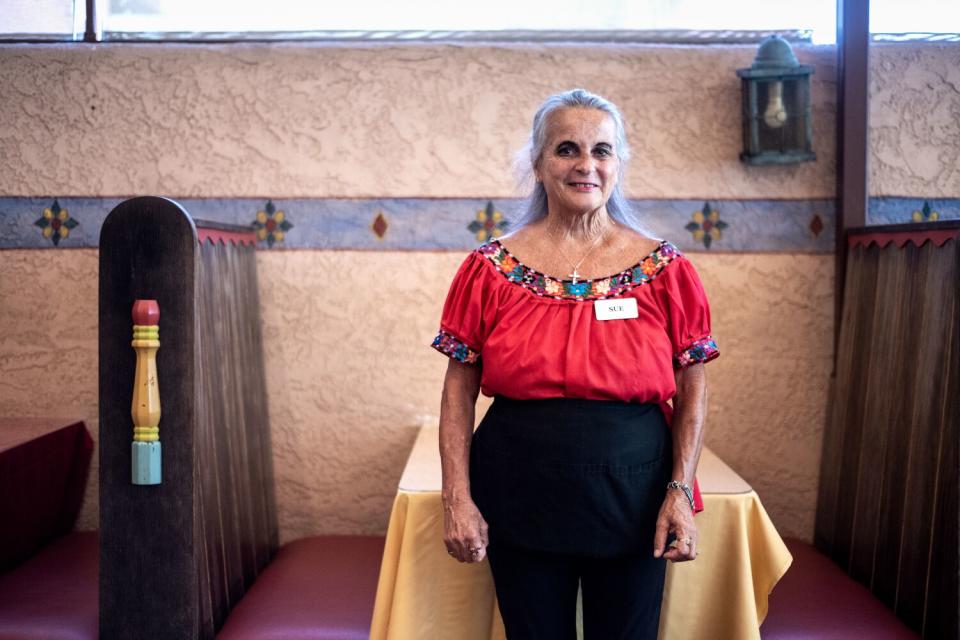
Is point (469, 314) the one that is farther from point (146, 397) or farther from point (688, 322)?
point (146, 397)

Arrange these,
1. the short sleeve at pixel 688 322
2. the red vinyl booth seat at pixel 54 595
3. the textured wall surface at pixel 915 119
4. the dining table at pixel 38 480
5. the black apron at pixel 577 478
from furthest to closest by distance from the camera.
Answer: the textured wall surface at pixel 915 119 < the dining table at pixel 38 480 < the red vinyl booth seat at pixel 54 595 < the short sleeve at pixel 688 322 < the black apron at pixel 577 478

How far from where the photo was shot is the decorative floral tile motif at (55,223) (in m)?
3.00

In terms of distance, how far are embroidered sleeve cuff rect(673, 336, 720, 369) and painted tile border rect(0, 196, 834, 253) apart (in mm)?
1250

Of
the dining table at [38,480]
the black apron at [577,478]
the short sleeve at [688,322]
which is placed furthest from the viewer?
the dining table at [38,480]

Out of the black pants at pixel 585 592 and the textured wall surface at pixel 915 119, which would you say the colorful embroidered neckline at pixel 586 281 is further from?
the textured wall surface at pixel 915 119

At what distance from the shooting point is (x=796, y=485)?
3.05 meters

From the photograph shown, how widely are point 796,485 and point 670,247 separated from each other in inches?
63.0

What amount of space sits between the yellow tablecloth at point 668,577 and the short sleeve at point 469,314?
0.44 m

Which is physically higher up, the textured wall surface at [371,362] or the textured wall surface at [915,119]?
the textured wall surface at [915,119]

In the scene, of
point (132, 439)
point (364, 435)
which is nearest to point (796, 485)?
point (364, 435)

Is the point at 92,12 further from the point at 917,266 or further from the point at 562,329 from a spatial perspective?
the point at 917,266

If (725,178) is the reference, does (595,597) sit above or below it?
below

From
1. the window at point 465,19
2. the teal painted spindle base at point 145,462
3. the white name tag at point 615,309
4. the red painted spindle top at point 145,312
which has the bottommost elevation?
the teal painted spindle base at point 145,462

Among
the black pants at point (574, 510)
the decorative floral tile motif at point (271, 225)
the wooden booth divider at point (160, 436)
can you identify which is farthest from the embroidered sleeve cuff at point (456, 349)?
the decorative floral tile motif at point (271, 225)
